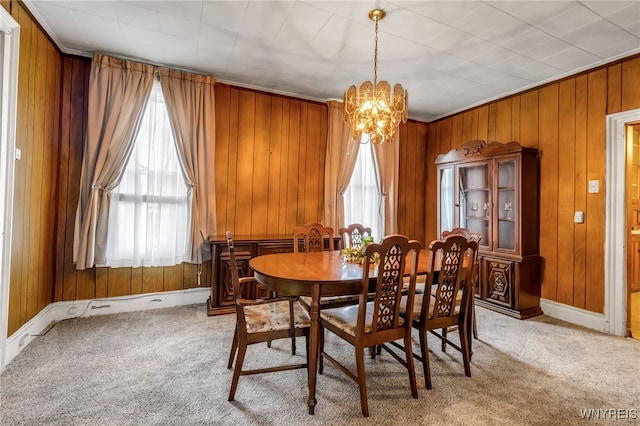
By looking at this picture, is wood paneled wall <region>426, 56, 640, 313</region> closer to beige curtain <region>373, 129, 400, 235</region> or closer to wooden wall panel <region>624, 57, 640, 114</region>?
wooden wall panel <region>624, 57, 640, 114</region>

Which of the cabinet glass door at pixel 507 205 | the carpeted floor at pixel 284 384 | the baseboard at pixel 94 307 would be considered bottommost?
the carpeted floor at pixel 284 384

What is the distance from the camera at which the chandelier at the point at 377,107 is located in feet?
8.14

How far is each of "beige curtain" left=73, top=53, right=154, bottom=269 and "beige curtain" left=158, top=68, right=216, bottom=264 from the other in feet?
1.19

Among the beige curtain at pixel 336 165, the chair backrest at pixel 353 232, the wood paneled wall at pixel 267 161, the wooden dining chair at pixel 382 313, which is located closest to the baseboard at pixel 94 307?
the wood paneled wall at pixel 267 161

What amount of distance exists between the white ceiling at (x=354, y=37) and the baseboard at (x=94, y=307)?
8.40ft

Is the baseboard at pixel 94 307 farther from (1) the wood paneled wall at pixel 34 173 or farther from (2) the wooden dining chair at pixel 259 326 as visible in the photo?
(2) the wooden dining chair at pixel 259 326

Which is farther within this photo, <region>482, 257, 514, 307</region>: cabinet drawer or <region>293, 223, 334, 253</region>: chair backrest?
<region>482, 257, 514, 307</region>: cabinet drawer

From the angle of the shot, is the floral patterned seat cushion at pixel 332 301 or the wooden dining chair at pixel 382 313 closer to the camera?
the wooden dining chair at pixel 382 313

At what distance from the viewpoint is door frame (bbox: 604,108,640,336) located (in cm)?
303

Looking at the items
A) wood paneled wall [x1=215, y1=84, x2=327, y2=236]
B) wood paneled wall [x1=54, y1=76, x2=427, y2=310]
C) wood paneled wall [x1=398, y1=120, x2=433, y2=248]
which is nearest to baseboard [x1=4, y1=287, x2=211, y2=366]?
wood paneled wall [x1=54, y1=76, x2=427, y2=310]

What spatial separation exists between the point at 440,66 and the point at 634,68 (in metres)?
1.74

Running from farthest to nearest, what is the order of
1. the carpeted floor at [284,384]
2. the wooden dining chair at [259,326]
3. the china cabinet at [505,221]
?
the china cabinet at [505,221]
the wooden dining chair at [259,326]
the carpeted floor at [284,384]

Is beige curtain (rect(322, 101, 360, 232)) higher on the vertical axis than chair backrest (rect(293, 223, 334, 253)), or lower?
higher

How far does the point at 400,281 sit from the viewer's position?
6.24ft
